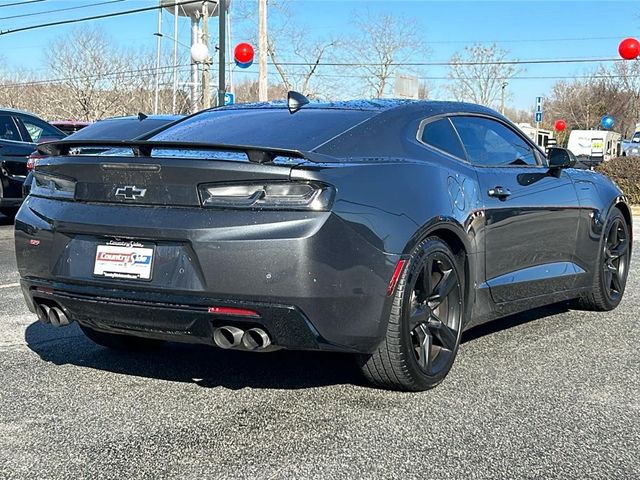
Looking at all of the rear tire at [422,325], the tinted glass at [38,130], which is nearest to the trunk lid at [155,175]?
the rear tire at [422,325]

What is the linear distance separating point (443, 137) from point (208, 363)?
174cm

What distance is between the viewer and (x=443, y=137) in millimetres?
4270

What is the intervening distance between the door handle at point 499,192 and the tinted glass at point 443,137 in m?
0.25

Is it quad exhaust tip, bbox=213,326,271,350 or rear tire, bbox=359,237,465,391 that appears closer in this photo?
quad exhaust tip, bbox=213,326,271,350

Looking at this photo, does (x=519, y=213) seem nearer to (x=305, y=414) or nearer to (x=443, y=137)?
(x=443, y=137)

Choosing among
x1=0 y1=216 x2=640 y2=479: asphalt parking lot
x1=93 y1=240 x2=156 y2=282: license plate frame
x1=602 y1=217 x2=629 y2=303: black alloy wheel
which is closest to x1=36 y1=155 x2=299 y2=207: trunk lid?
x1=93 y1=240 x2=156 y2=282: license plate frame

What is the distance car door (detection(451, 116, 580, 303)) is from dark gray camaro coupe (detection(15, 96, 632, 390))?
0.04 meters

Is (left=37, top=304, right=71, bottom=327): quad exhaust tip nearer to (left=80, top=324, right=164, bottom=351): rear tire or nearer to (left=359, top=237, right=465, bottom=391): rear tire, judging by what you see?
(left=80, top=324, right=164, bottom=351): rear tire

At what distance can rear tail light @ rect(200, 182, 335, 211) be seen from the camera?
3.16 meters

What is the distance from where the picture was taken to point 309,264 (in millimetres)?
3129

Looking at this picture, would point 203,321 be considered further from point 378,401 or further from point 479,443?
point 479,443

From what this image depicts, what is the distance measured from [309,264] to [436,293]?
100cm

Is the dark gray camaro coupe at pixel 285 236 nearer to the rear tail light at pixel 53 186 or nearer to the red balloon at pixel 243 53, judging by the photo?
the rear tail light at pixel 53 186

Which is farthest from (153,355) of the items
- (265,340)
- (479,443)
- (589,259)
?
(589,259)
